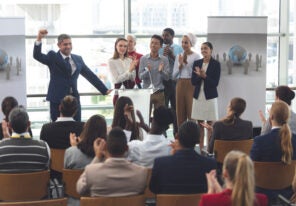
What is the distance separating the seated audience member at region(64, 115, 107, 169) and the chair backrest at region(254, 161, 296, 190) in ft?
4.22

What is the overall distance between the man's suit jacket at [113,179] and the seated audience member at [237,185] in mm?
722

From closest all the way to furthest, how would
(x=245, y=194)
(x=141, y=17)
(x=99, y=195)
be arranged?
1. (x=245, y=194)
2. (x=99, y=195)
3. (x=141, y=17)

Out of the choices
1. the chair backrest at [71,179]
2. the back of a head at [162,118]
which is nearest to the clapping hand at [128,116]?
the back of a head at [162,118]

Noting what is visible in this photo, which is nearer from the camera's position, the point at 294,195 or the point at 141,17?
A: the point at 294,195

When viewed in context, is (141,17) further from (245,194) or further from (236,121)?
(245,194)

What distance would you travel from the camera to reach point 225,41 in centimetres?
826

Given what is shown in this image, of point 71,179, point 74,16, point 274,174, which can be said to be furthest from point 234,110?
point 74,16

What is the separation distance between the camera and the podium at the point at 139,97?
738cm

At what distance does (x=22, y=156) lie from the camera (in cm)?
448

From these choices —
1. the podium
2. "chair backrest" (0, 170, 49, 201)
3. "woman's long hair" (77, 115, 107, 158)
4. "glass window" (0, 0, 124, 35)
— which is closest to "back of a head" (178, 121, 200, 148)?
"woman's long hair" (77, 115, 107, 158)

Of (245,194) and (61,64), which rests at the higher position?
(61,64)

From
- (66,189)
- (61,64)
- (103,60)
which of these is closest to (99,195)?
(66,189)

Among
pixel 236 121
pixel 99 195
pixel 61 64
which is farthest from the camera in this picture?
pixel 61 64

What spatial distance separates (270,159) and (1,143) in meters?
2.16
